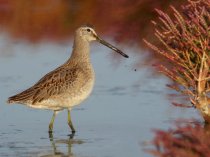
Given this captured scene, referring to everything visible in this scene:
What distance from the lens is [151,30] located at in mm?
17438

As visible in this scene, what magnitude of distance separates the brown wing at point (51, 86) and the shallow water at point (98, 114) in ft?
1.20

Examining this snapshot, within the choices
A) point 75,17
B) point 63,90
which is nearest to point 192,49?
point 63,90

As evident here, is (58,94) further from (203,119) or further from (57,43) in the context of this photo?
(57,43)

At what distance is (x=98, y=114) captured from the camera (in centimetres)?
1192

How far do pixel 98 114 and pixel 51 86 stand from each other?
2.81 ft

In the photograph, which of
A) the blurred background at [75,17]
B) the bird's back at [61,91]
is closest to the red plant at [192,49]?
the bird's back at [61,91]

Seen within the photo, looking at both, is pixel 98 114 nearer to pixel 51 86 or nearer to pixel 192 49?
pixel 51 86

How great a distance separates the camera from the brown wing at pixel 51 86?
36.9 feet

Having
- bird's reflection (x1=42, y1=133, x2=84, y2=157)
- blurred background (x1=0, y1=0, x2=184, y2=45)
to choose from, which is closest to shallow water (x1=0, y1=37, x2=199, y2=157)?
bird's reflection (x1=42, y1=133, x2=84, y2=157)

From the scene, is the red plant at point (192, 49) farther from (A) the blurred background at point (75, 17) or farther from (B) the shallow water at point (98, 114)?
(A) the blurred background at point (75, 17)

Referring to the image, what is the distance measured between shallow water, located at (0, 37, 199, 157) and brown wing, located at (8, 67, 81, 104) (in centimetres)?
37

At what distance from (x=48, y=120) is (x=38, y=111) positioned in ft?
2.44

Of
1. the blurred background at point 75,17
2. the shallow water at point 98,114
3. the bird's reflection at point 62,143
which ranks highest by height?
the blurred background at point 75,17

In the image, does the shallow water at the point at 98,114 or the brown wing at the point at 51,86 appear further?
the brown wing at the point at 51,86
